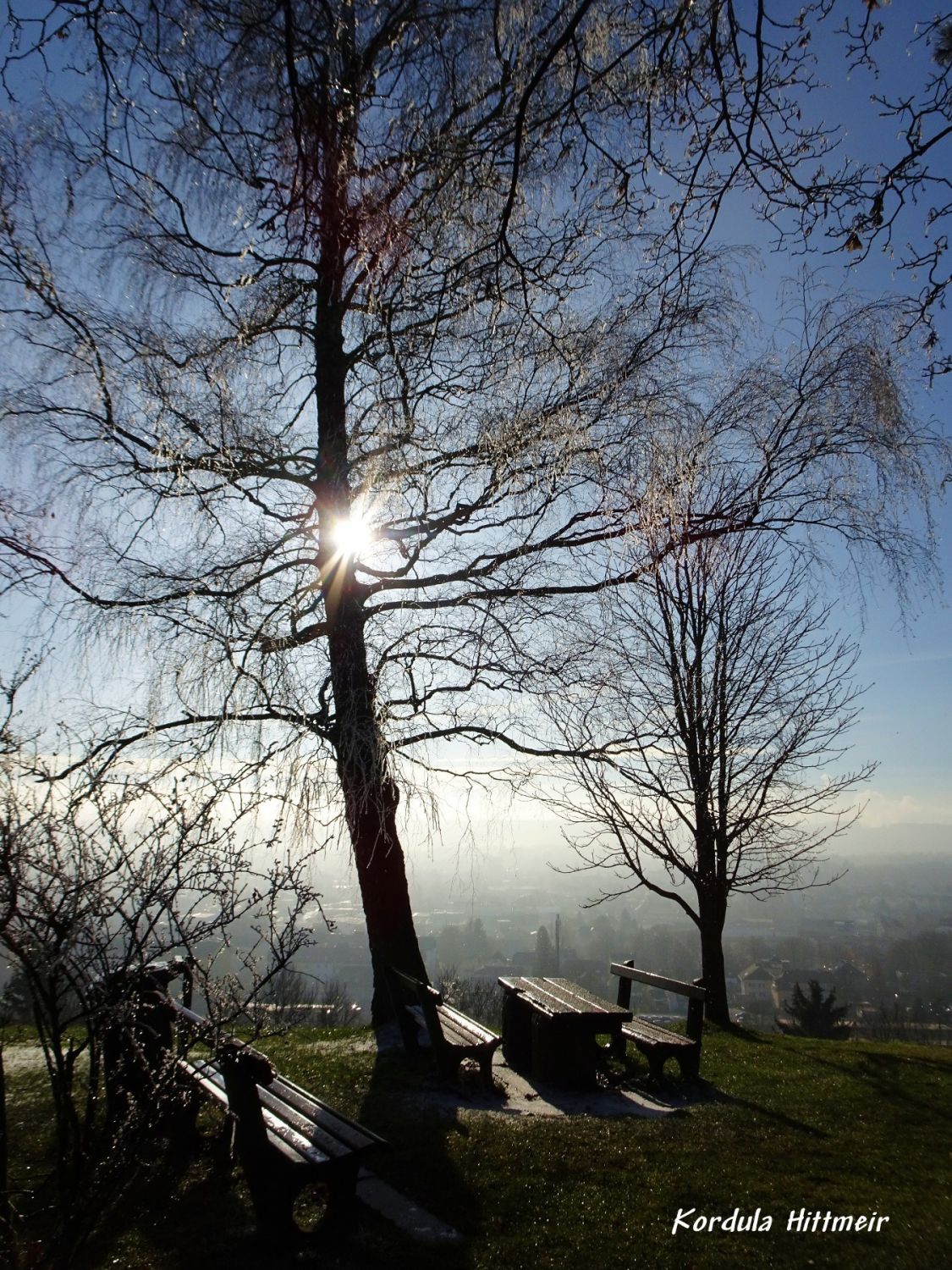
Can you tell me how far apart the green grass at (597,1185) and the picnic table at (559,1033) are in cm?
78

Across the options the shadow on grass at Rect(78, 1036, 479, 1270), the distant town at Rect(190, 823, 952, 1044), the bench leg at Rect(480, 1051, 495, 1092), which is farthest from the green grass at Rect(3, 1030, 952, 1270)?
the distant town at Rect(190, 823, 952, 1044)

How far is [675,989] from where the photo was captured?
707 cm

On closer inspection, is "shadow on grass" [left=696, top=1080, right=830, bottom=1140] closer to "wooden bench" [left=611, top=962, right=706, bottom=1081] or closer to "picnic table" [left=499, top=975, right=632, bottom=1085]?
"wooden bench" [left=611, top=962, right=706, bottom=1081]

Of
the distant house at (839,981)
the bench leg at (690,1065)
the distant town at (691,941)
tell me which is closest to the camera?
the bench leg at (690,1065)

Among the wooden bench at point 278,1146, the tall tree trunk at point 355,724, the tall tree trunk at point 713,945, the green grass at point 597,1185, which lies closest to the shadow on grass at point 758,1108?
the green grass at point 597,1185

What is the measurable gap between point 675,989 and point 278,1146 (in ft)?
15.7

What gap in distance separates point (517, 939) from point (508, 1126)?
86.1ft

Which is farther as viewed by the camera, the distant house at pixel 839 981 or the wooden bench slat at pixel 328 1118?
the distant house at pixel 839 981

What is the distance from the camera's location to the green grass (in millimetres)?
3166

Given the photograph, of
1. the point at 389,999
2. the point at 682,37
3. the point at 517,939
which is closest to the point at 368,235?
the point at 682,37

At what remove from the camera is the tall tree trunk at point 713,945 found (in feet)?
34.4

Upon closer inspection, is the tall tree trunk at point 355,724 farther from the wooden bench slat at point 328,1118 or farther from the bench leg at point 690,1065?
the bench leg at point 690,1065

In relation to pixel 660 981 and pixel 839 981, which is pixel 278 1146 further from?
pixel 839 981

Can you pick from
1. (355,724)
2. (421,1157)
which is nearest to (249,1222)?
(421,1157)
